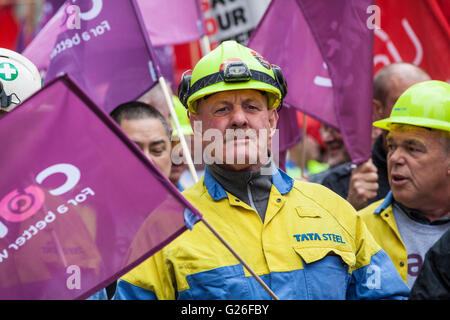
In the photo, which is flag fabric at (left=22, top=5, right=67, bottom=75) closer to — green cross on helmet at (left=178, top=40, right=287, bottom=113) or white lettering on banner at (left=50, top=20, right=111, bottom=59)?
white lettering on banner at (left=50, top=20, right=111, bottom=59)

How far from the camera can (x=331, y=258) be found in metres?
3.68

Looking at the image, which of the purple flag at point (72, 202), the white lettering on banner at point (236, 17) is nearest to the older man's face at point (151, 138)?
the white lettering on banner at point (236, 17)

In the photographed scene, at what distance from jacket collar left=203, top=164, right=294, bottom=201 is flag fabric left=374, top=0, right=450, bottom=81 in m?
3.15

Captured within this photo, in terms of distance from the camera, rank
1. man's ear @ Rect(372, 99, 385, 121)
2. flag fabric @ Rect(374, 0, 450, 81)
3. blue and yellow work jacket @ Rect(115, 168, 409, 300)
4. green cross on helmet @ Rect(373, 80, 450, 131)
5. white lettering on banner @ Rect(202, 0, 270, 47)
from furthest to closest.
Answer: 1. white lettering on banner @ Rect(202, 0, 270, 47)
2. flag fabric @ Rect(374, 0, 450, 81)
3. man's ear @ Rect(372, 99, 385, 121)
4. green cross on helmet @ Rect(373, 80, 450, 131)
5. blue and yellow work jacket @ Rect(115, 168, 409, 300)

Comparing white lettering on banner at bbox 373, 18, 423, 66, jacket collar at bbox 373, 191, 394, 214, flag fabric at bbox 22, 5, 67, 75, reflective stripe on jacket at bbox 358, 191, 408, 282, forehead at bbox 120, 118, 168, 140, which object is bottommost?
reflective stripe on jacket at bbox 358, 191, 408, 282

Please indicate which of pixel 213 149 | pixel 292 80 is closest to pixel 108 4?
pixel 292 80

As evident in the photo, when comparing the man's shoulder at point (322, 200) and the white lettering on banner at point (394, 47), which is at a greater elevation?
the white lettering on banner at point (394, 47)

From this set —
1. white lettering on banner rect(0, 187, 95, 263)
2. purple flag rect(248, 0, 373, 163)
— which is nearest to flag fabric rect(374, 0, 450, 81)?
purple flag rect(248, 0, 373, 163)

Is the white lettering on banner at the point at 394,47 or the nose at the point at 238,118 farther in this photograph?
the white lettering on banner at the point at 394,47

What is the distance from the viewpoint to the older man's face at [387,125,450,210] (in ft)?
Answer: 15.5

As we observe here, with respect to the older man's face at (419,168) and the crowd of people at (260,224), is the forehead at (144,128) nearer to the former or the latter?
the crowd of people at (260,224)

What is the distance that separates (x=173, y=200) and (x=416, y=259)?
2.00 m

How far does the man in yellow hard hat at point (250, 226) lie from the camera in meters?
3.54
